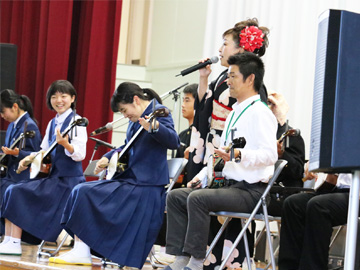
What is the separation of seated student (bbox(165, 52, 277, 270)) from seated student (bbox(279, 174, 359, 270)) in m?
0.16

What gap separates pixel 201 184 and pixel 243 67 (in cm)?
54

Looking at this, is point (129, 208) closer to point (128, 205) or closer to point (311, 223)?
point (128, 205)

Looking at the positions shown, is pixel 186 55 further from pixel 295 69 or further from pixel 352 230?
pixel 352 230

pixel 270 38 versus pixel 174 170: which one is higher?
pixel 270 38

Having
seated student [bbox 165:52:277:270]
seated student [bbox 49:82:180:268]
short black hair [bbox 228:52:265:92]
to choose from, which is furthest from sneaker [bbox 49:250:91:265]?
short black hair [bbox 228:52:265:92]

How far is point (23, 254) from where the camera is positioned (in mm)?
3879

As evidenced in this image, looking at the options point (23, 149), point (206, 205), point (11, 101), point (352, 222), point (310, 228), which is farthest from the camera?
point (11, 101)

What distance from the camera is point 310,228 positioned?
99.3 inches

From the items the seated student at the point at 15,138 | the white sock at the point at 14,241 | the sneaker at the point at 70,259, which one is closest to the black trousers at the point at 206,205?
the sneaker at the point at 70,259

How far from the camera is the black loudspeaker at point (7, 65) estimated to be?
17.9ft

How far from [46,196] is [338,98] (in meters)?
2.83

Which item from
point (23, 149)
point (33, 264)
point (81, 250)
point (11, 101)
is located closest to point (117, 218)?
point (81, 250)

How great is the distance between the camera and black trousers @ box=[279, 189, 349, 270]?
249 centimetres

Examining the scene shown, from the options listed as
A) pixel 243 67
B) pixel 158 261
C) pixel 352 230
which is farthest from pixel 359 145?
pixel 158 261
